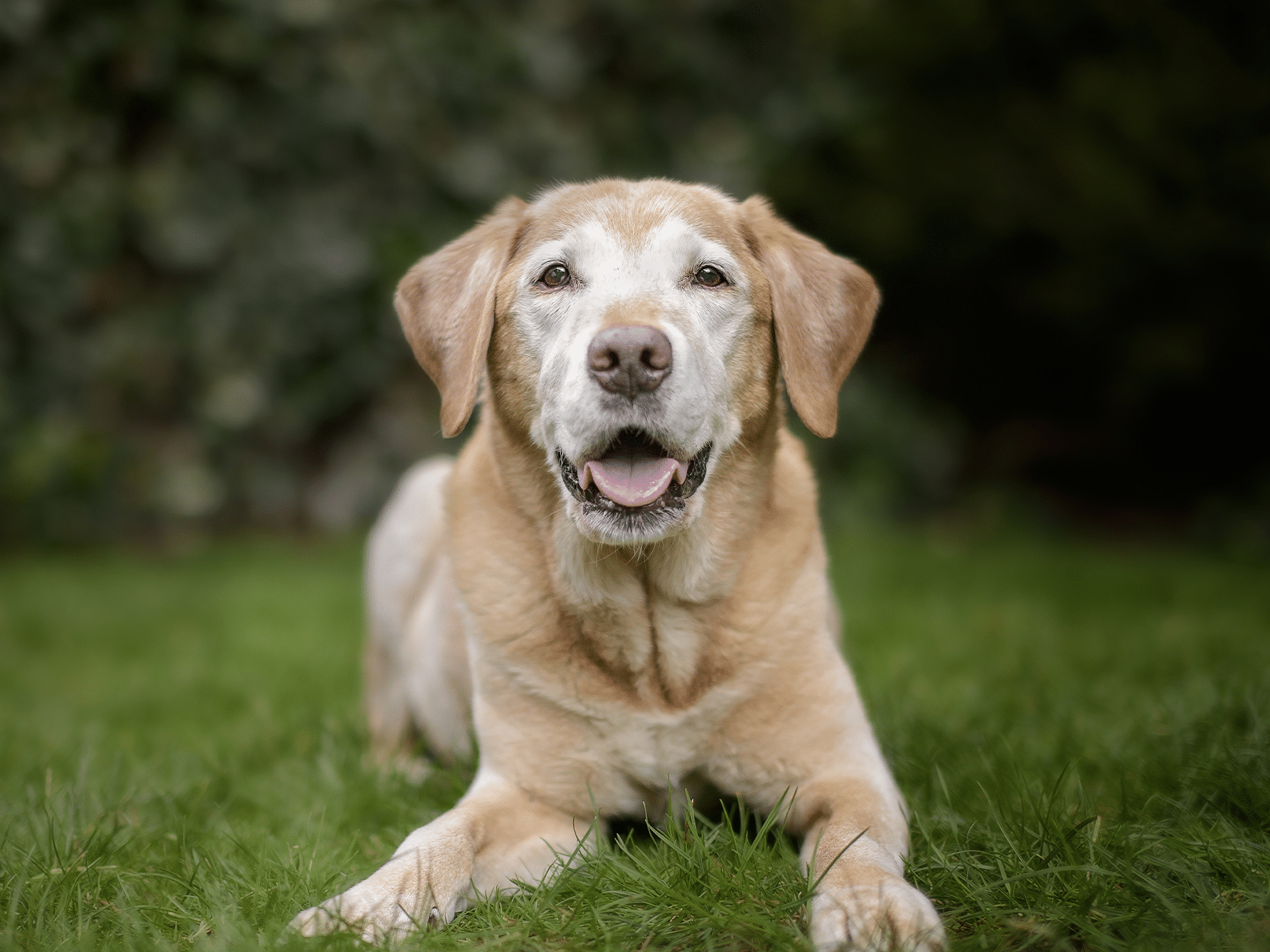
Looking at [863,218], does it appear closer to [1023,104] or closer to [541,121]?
[1023,104]

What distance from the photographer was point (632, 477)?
2326mm

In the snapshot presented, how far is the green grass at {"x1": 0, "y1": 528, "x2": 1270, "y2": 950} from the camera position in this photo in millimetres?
1933

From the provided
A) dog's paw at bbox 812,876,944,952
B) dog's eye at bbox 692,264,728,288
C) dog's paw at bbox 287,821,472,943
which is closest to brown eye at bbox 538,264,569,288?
dog's eye at bbox 692,264,728,288

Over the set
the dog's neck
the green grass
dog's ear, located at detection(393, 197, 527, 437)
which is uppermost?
dog's ear, located at detection(393, 197, 527, 437)

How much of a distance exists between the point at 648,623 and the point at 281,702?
218 centimetres

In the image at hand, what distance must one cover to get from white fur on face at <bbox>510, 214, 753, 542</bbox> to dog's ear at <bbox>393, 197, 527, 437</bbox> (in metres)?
0.12

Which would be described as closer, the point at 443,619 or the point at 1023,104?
the point at 443,619

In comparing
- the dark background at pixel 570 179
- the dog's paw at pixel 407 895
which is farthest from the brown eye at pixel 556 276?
the dark background at pixel 570 179

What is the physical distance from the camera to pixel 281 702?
13.3 feet

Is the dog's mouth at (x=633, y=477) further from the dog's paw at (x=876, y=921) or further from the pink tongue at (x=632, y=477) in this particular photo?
the dog's paw at (x=876, y=921)

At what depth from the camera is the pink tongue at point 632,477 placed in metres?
2.30

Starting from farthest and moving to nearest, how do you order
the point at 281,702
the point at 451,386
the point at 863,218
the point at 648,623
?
the point at 863,218 < the point at 281,702 < the point at 451,386 < the point at 648,623

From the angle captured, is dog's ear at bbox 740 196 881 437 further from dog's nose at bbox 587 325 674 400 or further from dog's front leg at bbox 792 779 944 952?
dog's front leg at bbox 792 779 944 952

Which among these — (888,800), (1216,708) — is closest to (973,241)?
(1216,708)
